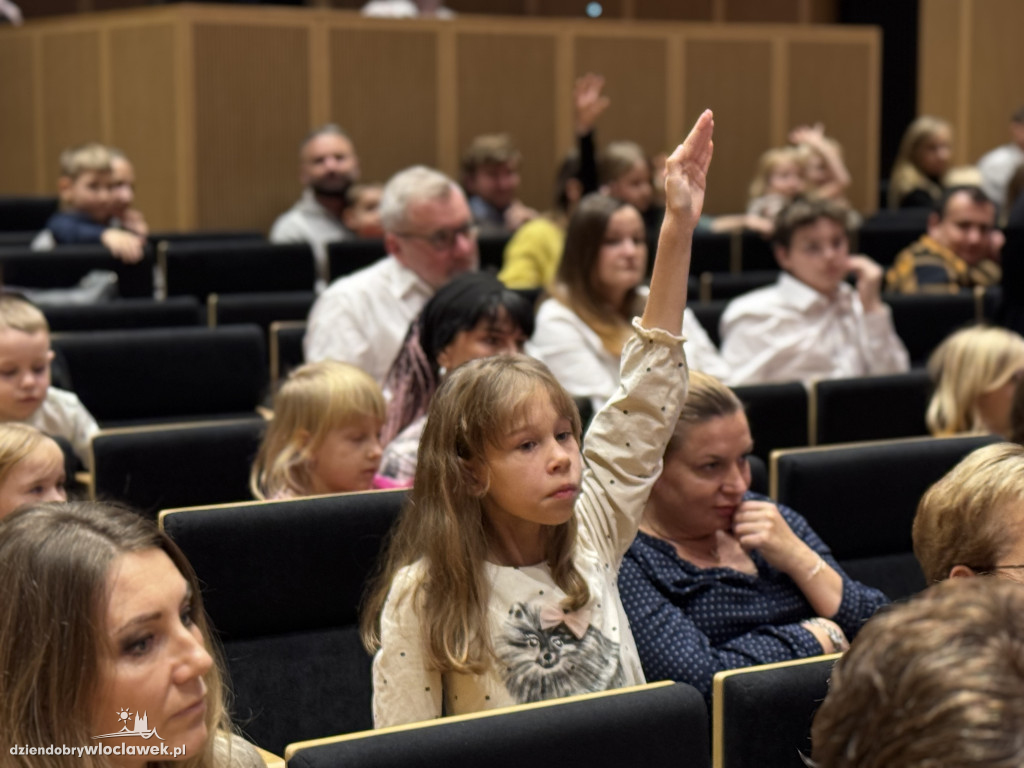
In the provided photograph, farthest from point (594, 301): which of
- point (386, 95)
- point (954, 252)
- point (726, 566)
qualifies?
point (386, 95)

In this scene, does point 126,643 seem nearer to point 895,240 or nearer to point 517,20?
point 895,240

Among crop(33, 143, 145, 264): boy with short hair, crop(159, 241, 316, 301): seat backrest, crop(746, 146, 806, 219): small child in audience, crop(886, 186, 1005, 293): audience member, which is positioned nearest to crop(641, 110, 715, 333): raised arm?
crop(159, 241, 316, 301): seat backrest

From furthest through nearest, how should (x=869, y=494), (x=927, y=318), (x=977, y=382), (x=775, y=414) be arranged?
(x=927, y=318)
(x=775, y=414)
(x=977, y=382)
(x=869, y=494)

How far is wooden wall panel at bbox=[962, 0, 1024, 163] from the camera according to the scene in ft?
30.4

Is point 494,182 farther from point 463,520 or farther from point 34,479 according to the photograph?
point 463,520

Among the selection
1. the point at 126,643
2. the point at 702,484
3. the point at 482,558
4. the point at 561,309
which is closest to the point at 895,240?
the point at 561,309

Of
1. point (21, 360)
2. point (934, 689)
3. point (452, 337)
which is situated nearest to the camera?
point (934, 689)

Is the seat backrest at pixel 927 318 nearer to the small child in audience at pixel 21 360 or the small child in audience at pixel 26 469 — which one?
the small child in audience at pixel 21 360

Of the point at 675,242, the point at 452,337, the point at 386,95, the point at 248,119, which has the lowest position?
the point at 452,337

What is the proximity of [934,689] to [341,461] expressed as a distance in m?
2.18

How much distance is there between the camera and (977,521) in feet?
5.91

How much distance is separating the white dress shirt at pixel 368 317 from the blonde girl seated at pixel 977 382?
59.5 inches

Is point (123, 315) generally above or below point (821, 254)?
below

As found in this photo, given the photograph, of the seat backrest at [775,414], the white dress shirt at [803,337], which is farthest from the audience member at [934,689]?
the white dress shirt at [803,337]
